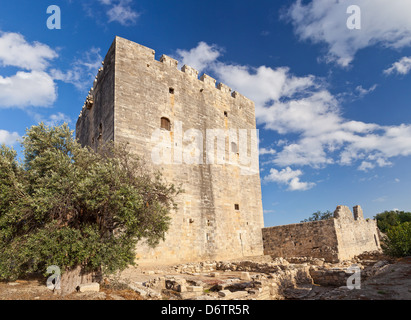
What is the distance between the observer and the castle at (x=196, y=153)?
13.8m

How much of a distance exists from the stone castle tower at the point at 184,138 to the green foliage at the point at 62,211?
4558 millimetres

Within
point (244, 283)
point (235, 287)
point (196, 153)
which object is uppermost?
point (196, 153)

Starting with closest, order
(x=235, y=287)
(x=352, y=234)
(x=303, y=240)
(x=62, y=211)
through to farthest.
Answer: (x=62, y=211), (x=235, y=287), (x=303, y=240), (x=352, y=234)

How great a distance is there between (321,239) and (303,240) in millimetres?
1175

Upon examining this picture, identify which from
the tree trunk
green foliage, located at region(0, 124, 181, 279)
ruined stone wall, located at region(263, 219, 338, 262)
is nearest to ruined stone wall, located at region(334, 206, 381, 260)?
ruined stone wall, located at region(263, 219, 338, 262)

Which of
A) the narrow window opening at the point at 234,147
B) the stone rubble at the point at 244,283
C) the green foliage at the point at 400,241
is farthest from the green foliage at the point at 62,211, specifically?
the green foliage at the point at 400,241

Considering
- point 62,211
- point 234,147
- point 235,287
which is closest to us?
point 62,211

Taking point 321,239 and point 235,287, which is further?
point 321,239

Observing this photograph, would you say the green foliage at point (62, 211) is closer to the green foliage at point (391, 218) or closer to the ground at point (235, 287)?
the ground at point (235, 287)

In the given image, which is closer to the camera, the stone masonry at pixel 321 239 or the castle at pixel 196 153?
the castle at pixel 196 153

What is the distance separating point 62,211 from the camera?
7.39 meters

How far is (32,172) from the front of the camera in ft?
25.4

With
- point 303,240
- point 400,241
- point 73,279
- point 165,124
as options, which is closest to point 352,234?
point 303,240

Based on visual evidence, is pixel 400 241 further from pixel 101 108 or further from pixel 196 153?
pixel 101 108
